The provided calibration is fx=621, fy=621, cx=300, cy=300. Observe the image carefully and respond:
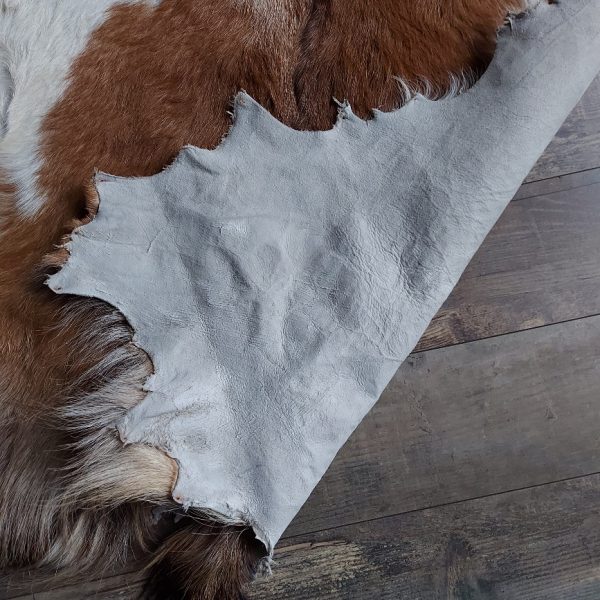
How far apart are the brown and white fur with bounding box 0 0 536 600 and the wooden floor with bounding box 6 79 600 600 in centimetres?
14

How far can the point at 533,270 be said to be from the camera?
3.34ft

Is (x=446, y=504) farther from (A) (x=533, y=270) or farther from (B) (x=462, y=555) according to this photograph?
(A) (x=533, y=270)

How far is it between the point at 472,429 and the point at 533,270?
28 cm

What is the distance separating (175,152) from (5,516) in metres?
0.55

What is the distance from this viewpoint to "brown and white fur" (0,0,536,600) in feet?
2.75

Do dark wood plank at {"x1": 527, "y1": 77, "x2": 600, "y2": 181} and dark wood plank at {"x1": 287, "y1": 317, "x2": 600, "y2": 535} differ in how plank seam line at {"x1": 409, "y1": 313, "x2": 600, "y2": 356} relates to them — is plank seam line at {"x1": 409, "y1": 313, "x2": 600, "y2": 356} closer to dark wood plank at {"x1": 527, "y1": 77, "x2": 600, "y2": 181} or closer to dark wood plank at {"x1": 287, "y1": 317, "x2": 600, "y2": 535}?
dark wood plank at {"x1": 287, "y1": 317, "x2": 600, "y2": 535}

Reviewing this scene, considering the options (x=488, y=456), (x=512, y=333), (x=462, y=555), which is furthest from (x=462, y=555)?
(x=512, y=333)

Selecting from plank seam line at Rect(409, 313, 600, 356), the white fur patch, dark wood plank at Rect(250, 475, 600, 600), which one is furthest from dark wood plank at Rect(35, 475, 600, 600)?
the white fur patch

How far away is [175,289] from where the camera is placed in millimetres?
855

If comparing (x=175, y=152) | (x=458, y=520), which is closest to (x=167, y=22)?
(x=175, y=152)

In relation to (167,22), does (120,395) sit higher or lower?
lower

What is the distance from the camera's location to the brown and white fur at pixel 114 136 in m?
0.84

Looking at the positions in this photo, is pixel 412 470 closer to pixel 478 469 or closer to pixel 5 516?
pixel 478 469

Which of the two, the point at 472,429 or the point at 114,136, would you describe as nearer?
the point at 114,136
